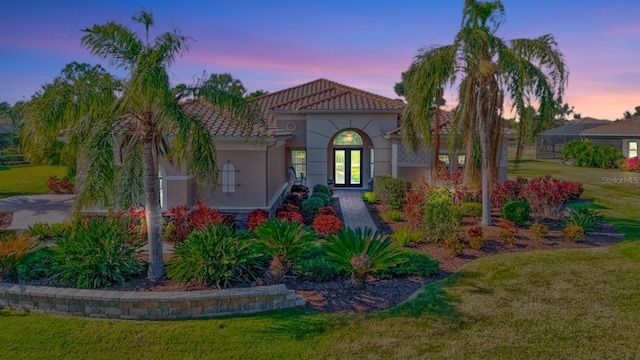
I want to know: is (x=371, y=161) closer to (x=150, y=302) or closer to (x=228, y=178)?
(x=228, y=178)

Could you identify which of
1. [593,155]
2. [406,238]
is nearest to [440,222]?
[406,238]

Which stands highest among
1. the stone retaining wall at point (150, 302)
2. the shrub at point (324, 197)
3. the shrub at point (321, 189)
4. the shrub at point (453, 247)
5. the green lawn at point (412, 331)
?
the shrub at point (321, 189)

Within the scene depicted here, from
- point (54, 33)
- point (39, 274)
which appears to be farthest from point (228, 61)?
point (39, 274)

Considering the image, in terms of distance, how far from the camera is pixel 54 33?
14242mm

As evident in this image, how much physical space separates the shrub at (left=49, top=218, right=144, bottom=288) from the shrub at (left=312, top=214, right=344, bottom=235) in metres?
5.03

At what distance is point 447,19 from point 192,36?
1138 cm

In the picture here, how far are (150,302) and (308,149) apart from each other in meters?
16.6

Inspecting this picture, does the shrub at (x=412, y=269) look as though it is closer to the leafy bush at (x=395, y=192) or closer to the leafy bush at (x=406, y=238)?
the leafy bush at (x=406, y=238)

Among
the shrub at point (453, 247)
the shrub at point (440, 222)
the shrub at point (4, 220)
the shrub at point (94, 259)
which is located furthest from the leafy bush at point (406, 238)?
the shrub at point (4, 220)

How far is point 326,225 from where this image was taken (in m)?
12.7

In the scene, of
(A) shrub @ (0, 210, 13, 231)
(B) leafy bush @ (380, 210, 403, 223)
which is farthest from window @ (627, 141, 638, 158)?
(A) shrub @ (0, 210, 13, 231)

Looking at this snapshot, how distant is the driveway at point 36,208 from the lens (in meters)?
16.4

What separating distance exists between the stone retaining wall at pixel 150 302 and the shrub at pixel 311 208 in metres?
8.53

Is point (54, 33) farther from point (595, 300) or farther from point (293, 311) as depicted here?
Answer: point (595, 300)
